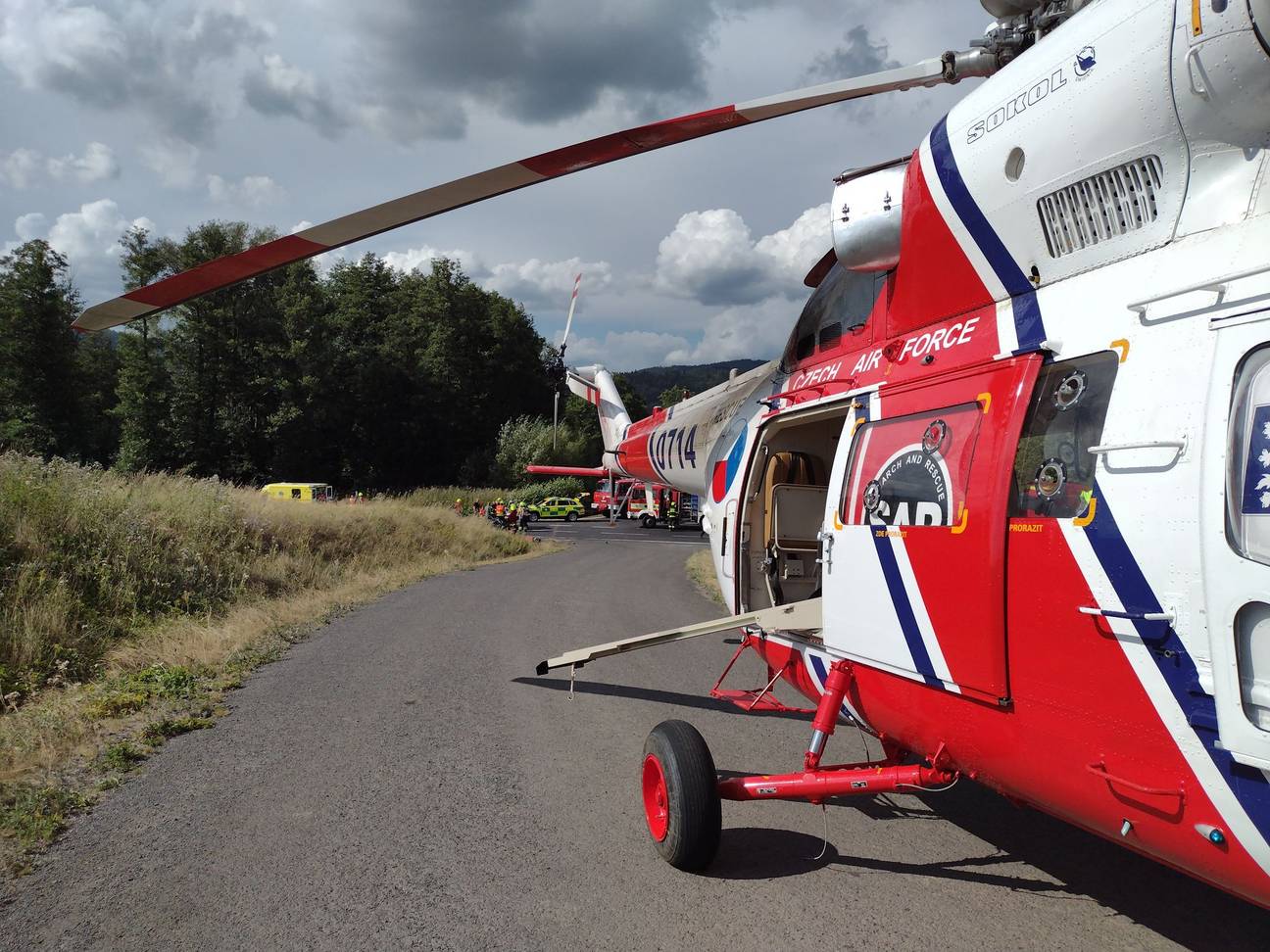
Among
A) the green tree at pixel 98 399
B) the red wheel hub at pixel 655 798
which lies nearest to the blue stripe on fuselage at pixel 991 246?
the red wheel hub at pixel 655 798

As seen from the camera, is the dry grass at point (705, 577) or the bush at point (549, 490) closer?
the dry grass at point (705, 577)

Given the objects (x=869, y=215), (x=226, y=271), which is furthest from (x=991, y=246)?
(x=226, y=271)

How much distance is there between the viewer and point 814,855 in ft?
13.3

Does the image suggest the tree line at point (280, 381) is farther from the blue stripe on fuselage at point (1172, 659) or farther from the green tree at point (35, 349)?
the blue stripe on fuselage at point (1172, 659)

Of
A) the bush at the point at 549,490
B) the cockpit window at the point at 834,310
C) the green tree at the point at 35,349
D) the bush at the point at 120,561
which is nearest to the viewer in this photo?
the cockpit window at the point at 834,310

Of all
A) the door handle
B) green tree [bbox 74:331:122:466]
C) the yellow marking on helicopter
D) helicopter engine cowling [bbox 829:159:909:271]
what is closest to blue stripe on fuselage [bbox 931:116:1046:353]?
helicopter engine cowling [bbox 829:159:909:271]

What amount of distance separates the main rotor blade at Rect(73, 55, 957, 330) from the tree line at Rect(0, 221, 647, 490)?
31.9 meters

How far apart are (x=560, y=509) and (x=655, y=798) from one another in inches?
1551

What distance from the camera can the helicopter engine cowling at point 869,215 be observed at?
13.2 ft

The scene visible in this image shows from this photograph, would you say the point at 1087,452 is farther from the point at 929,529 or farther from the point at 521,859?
the point at 521,859

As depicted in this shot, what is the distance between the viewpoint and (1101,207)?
2.95m

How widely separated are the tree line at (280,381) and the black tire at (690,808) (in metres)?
33.2

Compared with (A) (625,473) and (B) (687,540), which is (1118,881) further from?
(B) (687,540)

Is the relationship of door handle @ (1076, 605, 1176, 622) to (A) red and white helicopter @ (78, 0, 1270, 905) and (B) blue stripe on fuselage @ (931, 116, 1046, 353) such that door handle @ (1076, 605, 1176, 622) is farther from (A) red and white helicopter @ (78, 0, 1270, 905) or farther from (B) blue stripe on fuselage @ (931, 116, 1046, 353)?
(B) blue stripe on fuselage @ (931, 116, 1046, 353)
